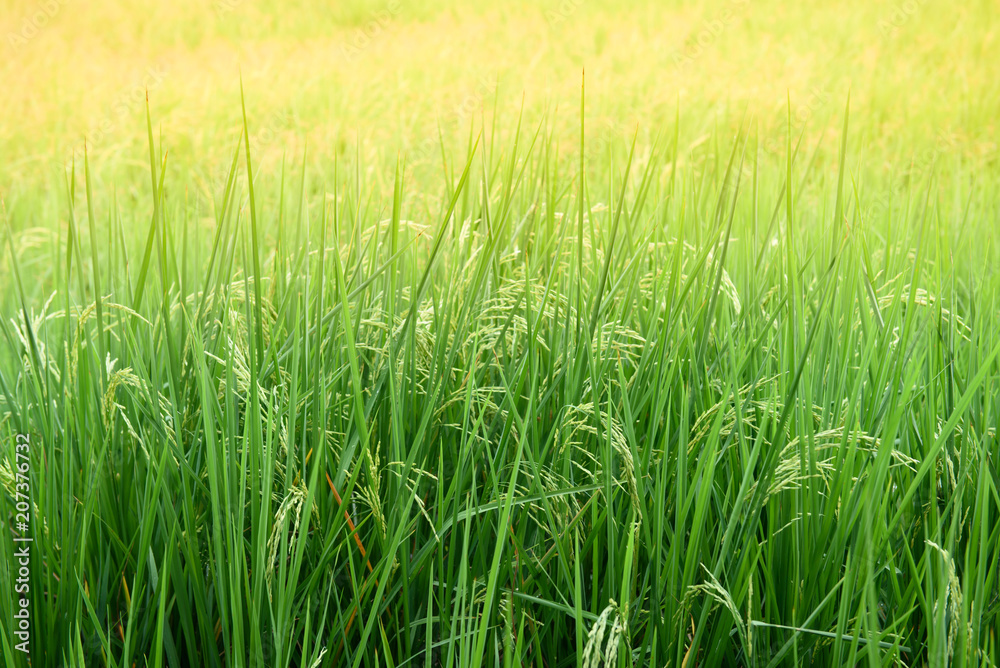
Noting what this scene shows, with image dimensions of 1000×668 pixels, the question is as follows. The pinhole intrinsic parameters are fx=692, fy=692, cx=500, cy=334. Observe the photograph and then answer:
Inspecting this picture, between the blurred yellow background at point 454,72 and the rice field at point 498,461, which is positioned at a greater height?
the blurred yellow background at point 454,72

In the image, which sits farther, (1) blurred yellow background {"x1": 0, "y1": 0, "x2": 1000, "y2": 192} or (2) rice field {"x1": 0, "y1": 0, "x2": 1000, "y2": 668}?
(1) blurred yellow background {"x1": 0, "y1": 0, "x2": 1000, "y2": 192}

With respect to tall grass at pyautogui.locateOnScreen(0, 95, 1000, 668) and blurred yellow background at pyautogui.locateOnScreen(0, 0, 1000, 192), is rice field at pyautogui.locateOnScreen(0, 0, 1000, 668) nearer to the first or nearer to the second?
tall grass at pyautogui.locateOnScreen(0, 95, 1000, 668)

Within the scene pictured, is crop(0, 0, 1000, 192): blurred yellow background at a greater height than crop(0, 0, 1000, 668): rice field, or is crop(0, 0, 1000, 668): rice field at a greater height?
crop(0, 0, 1000, 192): blurred yellow background

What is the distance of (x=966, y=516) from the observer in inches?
33.9

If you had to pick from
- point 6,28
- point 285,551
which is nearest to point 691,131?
point 285,551

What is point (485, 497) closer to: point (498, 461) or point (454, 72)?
point (498, 461)

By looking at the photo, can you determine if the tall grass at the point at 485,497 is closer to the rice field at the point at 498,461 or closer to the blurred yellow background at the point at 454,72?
the rice field at the point at 498,461

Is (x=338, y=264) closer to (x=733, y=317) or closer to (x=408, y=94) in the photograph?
(x=733, y=317)

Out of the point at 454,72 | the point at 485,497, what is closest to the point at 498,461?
the point at 485,497

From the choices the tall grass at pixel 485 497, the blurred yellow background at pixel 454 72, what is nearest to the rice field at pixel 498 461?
the tall grass at pixel 485 497

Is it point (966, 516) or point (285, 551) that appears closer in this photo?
point (285, 551)

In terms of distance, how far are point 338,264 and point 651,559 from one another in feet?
1.73

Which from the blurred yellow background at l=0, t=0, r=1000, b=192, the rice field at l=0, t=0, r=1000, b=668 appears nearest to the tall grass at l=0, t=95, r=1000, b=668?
the rice field at l=0, t=0, r=1000, b=668

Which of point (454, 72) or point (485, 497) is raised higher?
point (454, 72)
